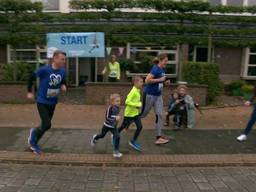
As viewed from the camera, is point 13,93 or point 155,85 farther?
point 13,93

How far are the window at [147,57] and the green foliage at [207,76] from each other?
3.50m

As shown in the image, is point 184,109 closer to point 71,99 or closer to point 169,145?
point 169,145

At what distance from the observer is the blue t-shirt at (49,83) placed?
6.64 metres

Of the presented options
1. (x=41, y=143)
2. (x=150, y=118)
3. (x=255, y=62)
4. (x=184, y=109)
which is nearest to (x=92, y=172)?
(x=41, y=143)

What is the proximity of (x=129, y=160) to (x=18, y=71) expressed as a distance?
869cm

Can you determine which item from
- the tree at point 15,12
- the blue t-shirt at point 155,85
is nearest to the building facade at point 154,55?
the tree at point 15,12

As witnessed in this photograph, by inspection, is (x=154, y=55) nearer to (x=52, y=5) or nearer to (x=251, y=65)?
(x=251, y=65)

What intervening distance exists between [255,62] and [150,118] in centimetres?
868

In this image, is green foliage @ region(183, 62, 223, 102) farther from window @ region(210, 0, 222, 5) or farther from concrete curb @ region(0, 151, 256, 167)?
concrete curb @ region(0, 151, 256, 167)

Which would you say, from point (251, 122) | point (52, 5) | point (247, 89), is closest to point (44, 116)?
point (251, 122)

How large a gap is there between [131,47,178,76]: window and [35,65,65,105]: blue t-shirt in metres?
9.17

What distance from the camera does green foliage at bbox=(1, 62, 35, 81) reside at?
535 inches

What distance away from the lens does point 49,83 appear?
6.64m

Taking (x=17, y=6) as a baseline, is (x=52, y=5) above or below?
above
